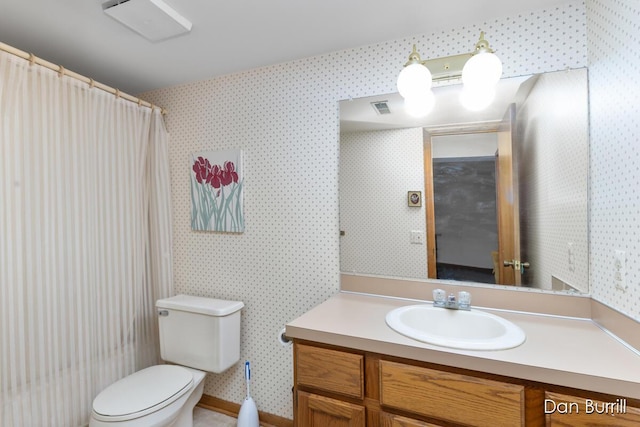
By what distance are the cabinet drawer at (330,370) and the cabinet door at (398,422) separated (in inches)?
4.2

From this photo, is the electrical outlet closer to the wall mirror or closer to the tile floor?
the wall mirror

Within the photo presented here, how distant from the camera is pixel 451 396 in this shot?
3.23ft

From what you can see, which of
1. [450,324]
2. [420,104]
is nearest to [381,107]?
[420,104]

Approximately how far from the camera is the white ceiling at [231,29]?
1330 mm

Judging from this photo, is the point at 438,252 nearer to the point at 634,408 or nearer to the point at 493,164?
the point at 493,164

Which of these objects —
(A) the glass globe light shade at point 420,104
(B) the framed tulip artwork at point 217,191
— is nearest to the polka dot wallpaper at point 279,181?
(B) the framed tulip artwork at point 217,191

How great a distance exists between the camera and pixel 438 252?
5.16 feet

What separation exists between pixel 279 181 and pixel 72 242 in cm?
120

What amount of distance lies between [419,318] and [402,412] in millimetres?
437

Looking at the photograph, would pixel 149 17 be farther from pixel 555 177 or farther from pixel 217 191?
pixel 555 177

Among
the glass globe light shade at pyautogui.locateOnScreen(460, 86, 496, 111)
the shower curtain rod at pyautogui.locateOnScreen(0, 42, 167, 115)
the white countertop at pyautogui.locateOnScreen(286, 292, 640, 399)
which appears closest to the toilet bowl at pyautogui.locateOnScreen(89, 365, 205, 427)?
the white countertop at pyautogui.locateOnScreen(286, 292, 640, 399)

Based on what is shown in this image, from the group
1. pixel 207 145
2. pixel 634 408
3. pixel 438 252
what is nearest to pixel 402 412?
pixel 634 408

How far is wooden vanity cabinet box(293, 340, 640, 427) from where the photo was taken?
875mm

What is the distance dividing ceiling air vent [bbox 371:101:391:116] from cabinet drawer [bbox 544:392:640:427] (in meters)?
1.40
